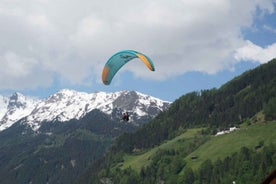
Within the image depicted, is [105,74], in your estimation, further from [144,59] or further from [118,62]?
[144,59]

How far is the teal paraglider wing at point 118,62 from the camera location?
42.6 meters

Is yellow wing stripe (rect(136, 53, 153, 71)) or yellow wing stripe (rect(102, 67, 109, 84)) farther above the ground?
yellow wing stripe (rect(102, 67, 109, 84))

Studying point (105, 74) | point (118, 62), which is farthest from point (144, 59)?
point (105, 74)

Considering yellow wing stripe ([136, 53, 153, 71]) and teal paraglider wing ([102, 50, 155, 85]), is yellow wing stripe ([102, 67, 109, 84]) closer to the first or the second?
teal paraglider wing ([102, 50, 155, 85])

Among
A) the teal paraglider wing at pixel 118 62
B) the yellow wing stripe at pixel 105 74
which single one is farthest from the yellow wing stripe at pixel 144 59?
the yellow wing stripe at pixel 105 74

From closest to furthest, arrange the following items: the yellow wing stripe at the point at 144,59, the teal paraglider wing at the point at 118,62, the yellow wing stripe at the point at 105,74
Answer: the yellow wing stripe at the point at 144,59
the teal paraglider wing at the point at 118,62
the yellow wing stripe at the point at 105,74

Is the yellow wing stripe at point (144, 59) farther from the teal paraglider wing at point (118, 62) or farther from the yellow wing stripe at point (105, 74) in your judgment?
the yellow wing stripe at point (105, 74)

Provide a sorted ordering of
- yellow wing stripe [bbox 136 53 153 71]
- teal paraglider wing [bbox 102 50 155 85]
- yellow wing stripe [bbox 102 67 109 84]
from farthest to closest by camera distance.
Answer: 1. yellow wing stripe [bbox 102 67 109 84]
2. teal paraglider wing [bbox 102 50 155 85]
3. yellow wing stripe [bbox 136 53 153 71]

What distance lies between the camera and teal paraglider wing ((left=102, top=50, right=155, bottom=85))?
42578mm

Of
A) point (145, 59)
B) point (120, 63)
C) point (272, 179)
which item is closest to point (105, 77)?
point (120, 63)

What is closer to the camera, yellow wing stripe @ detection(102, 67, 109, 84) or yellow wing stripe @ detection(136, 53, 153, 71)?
yellow wing stripe @ detection(136, 53, 153, 71)

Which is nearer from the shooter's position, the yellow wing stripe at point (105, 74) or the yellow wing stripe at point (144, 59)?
the yellow wing stripe at point (144, 59)

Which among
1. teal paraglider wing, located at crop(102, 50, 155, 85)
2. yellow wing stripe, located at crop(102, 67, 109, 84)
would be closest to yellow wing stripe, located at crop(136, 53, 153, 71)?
teal paraglider wing, located at crop(102, 50, 155, 85)

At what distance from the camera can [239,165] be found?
652 feet
